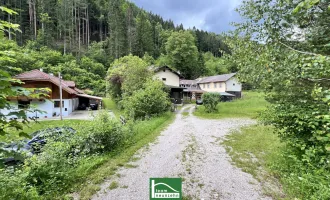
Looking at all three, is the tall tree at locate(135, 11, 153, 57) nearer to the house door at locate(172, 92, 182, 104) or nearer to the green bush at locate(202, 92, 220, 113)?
the house door at locate(172, 92, 182, 104)

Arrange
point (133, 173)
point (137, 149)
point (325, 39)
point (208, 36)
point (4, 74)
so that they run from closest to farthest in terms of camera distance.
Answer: point (4, 74) < point (325, 39) < point (133, 173) < point (137, 149) < point (208, 36)

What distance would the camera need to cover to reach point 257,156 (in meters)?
6.54

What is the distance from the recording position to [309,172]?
3811 millimetres

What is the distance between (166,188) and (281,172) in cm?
409

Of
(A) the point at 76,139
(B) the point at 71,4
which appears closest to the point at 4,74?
(A) the point at 76,139

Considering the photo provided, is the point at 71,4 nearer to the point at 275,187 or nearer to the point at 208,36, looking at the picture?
the point at 208,36

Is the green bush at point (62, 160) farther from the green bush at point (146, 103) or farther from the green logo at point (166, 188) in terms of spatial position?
the green bush at point (146, 103)

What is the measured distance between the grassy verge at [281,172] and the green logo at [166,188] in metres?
2.68

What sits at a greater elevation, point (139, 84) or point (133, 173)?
point (139, 84)

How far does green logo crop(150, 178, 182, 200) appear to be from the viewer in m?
2.44

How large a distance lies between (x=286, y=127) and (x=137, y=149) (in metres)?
5.39

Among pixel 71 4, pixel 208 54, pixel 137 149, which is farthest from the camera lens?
pixel 208 54

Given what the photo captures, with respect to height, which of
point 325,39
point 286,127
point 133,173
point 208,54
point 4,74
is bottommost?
point 133,173

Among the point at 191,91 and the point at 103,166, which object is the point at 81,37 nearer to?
the point at 191,91
